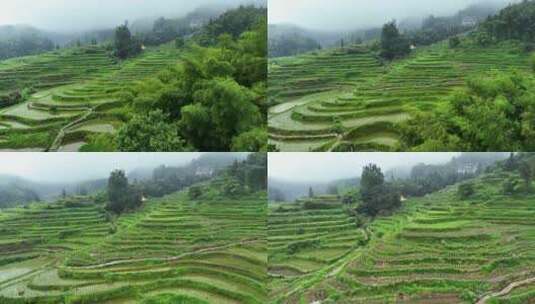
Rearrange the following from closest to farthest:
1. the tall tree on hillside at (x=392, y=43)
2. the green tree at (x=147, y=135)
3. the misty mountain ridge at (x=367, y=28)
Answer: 1. the green tree at (x=147, y=135)
2. the misty mountain ridge at (x=367, y=28)
3. the tall tree on hillside at (x=392, y=43)

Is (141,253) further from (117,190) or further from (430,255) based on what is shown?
(430,255)

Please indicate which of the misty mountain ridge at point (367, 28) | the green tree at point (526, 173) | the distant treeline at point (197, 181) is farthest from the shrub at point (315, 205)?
the green tree at point (526, 173)

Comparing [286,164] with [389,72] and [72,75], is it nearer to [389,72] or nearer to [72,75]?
[389,72]

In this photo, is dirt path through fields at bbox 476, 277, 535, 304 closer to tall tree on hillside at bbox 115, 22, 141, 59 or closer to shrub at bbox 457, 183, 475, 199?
shrub at bbox 457, 183, 475, 199

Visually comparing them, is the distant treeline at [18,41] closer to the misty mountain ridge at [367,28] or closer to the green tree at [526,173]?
the misty mountain ridge at [367,28]

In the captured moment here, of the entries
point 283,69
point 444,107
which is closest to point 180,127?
point 283,69

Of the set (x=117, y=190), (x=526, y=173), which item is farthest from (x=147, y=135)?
(x=526, y=173)

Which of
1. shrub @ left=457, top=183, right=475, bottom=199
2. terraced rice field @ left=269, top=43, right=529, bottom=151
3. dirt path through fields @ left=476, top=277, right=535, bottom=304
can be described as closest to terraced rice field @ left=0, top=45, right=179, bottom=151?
terraced rice field @ left=269, top=43, right=529, bottom=151
